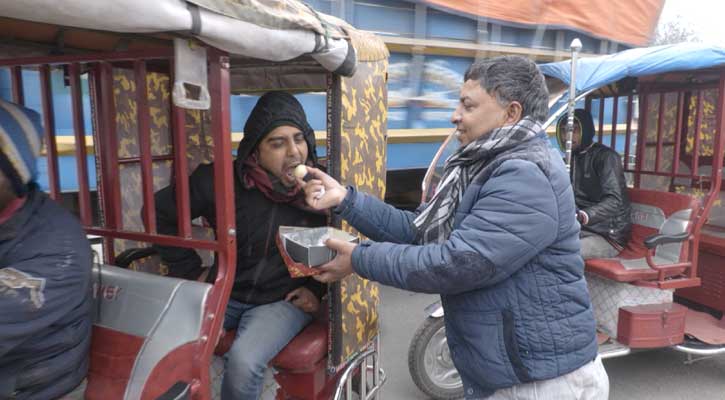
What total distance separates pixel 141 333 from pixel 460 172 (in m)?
1.18

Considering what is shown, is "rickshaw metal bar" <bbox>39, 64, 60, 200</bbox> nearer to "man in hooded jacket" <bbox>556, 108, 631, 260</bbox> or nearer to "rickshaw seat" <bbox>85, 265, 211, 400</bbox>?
"rickshaw seat" <bbox>85, 265, 211, 400</bbox>

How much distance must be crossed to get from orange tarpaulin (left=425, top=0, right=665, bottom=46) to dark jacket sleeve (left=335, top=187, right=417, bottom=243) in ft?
13.3

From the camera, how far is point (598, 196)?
12.7 feet

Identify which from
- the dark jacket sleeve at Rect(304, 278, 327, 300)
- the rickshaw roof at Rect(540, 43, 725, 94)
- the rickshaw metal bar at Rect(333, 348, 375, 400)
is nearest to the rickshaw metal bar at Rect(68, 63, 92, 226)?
the dark jacket sleeve at Rect(304, 278, 327, 300)

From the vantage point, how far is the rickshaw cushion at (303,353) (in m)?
2.19

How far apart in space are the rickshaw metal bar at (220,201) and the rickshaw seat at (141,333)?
0.04 m

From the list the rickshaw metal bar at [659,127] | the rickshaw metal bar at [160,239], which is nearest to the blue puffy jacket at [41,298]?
the rickshaw metal bar at [160,239]

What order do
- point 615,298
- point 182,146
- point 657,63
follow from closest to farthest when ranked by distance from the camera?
point 182,146
point 657,63
point 615,298

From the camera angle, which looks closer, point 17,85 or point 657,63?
point 17,85

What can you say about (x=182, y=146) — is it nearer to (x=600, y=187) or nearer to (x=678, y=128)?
(x=600, y=187)

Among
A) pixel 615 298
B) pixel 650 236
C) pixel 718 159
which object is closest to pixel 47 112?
pixel 615 298

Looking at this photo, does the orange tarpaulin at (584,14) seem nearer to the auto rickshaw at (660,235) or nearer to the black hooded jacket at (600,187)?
the auto rickshaw at (660,235)

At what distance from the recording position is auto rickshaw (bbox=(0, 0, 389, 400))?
1562 mm

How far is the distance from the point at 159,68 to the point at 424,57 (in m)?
3.37
